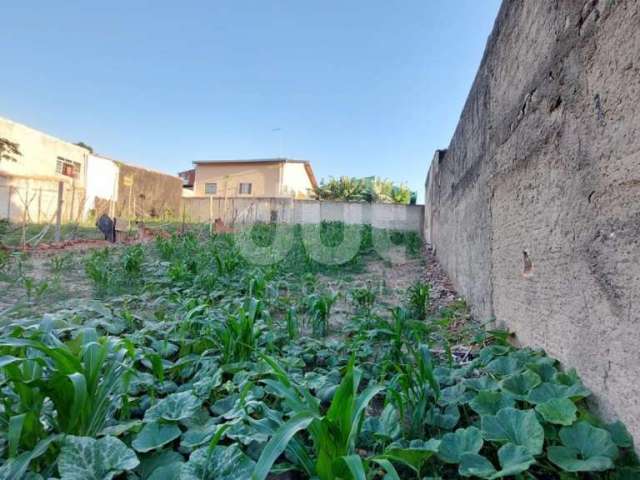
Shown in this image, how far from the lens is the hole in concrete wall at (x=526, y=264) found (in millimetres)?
1543

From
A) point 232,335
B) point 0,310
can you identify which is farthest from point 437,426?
point 0,310

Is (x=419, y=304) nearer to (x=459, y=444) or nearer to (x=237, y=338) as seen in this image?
(x=237, y=338)

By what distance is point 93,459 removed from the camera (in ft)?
2.79

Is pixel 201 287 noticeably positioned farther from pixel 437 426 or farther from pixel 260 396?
pixel 437 426

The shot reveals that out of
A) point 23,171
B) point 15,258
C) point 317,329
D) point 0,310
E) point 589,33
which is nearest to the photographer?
point 589,33

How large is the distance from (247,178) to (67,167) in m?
7.83

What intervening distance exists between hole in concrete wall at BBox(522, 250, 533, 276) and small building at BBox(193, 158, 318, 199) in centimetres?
1662

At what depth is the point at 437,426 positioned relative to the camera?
1.09 meters

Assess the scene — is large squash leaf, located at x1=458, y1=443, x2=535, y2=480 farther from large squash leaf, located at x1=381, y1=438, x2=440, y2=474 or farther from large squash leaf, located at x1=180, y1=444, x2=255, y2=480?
large squash leaf, located at x1=180, y1=444, x2=255, y2=480

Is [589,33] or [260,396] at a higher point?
[589,33]

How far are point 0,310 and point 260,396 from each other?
2313mm

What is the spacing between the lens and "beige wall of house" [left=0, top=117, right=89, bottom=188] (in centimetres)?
1074

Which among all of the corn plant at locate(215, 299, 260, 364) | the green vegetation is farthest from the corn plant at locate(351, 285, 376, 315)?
the green vegetation

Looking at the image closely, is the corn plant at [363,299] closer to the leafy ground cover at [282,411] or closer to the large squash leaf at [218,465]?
the leafy ground cover at [282,411]
